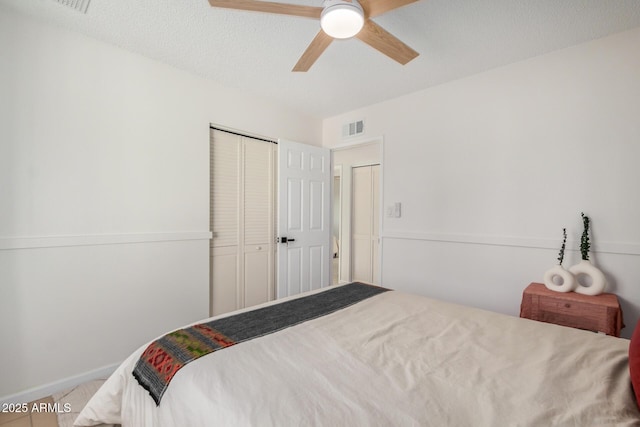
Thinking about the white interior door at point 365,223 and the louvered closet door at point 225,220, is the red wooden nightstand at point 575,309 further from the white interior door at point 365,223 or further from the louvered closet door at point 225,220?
the white interior door at point 365,223

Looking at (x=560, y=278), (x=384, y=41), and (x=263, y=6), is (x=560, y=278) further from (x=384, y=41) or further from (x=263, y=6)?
(x=263, y=6)

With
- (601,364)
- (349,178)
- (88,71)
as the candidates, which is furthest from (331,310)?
(349,178)

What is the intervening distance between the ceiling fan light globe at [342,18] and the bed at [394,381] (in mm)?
1501

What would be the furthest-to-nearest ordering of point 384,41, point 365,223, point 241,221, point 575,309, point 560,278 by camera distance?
1. point 365,223
2. point 241,221
3. point 560,278
4. point 575,309
5. point 384,41

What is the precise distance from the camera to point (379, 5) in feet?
4.61

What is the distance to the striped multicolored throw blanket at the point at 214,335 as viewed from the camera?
3.41ft

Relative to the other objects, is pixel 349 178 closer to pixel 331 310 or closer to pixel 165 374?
pixel 331 310

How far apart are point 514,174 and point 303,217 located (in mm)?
2120

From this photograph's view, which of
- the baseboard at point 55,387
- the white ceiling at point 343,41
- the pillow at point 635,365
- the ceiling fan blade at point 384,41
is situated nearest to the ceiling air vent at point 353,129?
the white ceiling at point 343,41

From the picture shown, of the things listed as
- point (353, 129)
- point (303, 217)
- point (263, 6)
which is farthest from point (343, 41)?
point (303, 217)

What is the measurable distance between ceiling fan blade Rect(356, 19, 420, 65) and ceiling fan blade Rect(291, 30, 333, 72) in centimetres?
19

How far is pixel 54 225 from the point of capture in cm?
191

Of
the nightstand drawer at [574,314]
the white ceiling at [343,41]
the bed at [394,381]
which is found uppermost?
the white ceiling at [343,41]

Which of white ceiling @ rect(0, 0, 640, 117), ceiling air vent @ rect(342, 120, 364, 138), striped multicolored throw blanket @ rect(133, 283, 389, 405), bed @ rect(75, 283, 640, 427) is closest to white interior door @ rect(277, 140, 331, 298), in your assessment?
ceiling air vent @ rect(342, 120, 364, 138)
